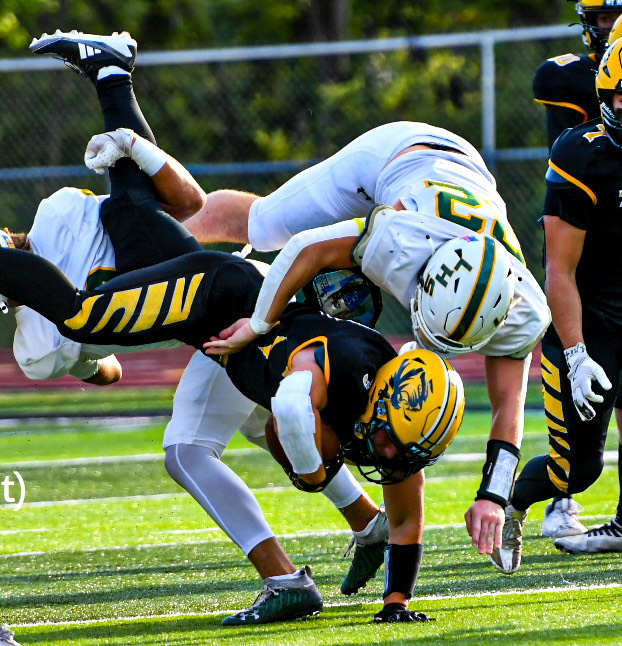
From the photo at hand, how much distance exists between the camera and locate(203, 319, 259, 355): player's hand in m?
3.94

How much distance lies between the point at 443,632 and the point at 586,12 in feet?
8.98

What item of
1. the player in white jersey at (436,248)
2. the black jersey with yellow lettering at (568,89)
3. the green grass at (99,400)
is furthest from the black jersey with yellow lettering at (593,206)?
the green grass at (99,400)

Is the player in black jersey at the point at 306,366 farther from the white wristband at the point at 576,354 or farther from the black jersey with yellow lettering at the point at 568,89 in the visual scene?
the black jersey with yellow lettering at the point at 568,89

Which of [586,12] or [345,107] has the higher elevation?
[586,12]

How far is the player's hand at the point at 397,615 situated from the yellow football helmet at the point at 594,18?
8.36 ft

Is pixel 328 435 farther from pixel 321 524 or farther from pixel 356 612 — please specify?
pixel 321 524

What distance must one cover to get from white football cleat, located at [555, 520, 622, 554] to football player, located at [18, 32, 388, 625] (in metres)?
0.99

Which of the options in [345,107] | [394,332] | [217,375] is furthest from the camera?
[345,107]

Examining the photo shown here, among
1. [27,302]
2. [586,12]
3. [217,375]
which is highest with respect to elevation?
[586,12]

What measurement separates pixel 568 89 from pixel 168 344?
6.53ft

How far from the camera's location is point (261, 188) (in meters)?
11.5

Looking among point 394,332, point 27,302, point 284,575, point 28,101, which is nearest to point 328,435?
point 284,575

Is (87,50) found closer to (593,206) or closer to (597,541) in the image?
(593,206)

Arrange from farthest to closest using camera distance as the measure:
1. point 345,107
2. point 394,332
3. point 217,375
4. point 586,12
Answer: point 345,107 → point 394,332 → point 586,12 → point 217,375
